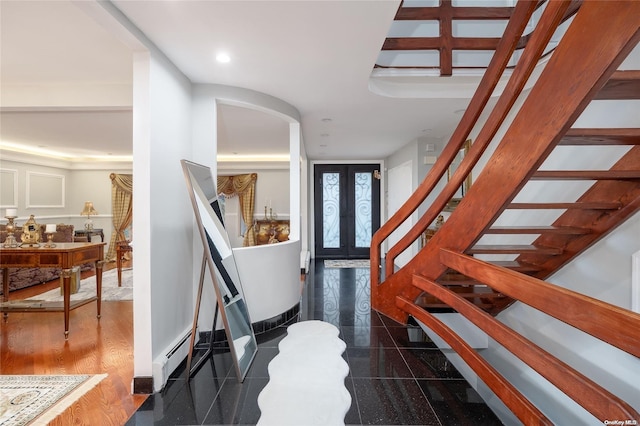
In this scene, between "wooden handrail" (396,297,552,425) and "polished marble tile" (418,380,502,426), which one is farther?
"polished marble tile" (418,380,502,426)

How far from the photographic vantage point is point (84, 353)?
8.13 ft

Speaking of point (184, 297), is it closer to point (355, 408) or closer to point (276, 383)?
point (276, 383)

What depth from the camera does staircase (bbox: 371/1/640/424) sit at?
3.20 ft

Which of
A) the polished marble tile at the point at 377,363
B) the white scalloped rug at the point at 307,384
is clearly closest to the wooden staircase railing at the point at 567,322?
the polished marble tile at the point at 377,363

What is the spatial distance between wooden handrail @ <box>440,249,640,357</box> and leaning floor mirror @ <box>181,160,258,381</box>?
170 centimetres

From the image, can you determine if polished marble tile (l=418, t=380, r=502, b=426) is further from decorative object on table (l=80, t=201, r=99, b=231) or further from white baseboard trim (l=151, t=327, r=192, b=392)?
decorative object on table (l=80, t=201, r=99, b=231)

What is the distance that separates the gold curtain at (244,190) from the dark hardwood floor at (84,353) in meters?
3.93

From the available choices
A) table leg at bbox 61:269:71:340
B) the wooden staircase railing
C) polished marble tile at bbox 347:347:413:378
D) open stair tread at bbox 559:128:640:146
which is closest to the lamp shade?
table leg at bbox 61:269:71:340

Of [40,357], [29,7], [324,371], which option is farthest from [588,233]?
[40,357]

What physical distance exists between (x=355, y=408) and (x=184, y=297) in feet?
5.10

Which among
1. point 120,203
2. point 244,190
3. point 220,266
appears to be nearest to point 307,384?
point 220,266

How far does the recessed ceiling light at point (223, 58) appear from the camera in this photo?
7.05ft

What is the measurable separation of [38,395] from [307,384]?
1.73m

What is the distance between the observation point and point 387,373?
2.15 m
